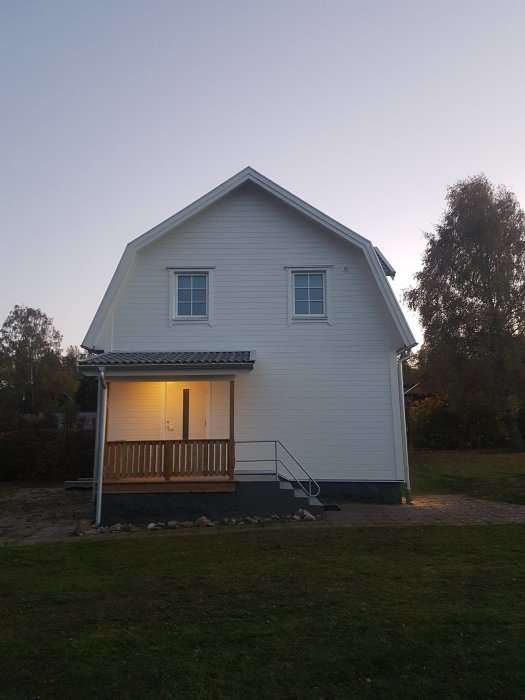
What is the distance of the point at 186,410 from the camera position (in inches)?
530

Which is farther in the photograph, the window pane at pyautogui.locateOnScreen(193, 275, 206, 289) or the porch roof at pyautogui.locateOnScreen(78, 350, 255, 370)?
the window pane at pyautogui.locateOnScreen(193, 275, 206, 289)

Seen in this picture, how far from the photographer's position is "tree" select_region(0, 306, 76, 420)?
153ft

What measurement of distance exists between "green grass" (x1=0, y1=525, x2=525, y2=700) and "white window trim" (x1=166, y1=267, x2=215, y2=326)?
617 centimetres

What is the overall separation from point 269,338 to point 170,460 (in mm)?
3705

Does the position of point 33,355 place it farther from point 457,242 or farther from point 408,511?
point 408,511

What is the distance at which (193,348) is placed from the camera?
1355 cm

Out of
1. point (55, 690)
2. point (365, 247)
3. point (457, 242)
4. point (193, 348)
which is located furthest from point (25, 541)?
point (457, 242)

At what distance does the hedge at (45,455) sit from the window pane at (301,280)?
11.5 meters

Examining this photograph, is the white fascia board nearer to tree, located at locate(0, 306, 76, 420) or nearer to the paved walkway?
the paved walkway

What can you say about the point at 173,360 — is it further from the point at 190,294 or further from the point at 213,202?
the point at 213,202

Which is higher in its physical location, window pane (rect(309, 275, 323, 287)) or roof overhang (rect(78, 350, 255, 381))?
window pane (rect(309, 275, 323, 287))

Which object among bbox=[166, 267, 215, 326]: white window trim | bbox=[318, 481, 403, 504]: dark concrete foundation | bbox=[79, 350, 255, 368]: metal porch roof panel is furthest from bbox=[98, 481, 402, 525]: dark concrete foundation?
bbox=[166, 267, 215, 326]: white window trim

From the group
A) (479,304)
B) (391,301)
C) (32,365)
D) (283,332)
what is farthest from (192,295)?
(32,365)

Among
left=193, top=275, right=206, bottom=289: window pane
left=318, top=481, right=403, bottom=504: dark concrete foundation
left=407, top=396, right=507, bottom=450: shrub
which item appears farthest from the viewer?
left=407, top=396, right=507, bottom=450: shrub
